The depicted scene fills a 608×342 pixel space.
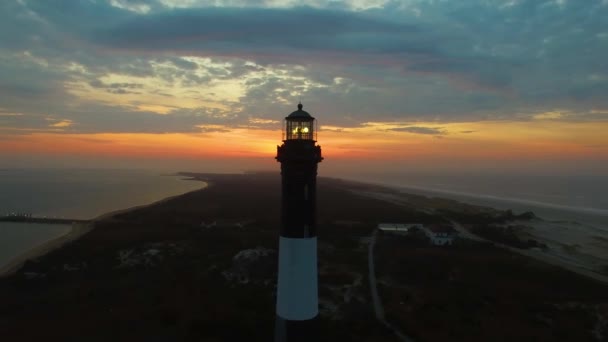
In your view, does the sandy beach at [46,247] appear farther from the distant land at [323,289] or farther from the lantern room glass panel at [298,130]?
the lantern room glass panel at [298,130]

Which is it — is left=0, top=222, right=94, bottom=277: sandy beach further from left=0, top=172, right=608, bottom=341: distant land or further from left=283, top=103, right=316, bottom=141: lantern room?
left=283, top=103, right=316, bottom=141: lantern room

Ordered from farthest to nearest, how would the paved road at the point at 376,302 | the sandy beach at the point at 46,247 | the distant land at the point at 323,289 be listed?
1. the sandy beach at the point at 46,247
2. the distant land at the point at 323,289
3. the paved road at the point at 376,302

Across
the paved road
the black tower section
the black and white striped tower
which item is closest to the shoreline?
the paved road

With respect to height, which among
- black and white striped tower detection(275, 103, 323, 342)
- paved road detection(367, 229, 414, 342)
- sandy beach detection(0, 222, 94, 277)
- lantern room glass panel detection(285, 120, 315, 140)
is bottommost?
sandy beach detection(0, 222, 94, 277)

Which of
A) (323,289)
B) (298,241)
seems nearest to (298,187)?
(298,241)

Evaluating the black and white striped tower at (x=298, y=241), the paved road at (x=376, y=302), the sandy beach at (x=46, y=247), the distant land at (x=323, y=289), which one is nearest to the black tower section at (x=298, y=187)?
the black and white striped tower at (x=298, y=241)
